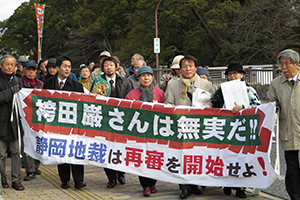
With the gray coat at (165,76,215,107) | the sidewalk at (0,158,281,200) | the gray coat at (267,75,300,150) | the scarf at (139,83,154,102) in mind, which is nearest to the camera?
the gray coat at (267,75,300,150)

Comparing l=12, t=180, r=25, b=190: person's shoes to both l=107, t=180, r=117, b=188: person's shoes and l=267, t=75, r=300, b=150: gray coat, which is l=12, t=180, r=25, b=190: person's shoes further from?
l=267, t=75, r=300, b=150: gray coat

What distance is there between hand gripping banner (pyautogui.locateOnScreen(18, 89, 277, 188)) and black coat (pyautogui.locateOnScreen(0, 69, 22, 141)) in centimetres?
22

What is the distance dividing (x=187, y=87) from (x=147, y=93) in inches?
24.2

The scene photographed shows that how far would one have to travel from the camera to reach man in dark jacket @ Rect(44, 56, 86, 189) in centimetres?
611

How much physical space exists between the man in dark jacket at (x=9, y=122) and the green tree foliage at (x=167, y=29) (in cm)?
2206

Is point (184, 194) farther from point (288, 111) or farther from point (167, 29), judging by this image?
point (167, 29)

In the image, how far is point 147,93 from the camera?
593cm

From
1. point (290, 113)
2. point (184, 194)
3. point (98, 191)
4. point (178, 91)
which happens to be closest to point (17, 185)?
point (98, 191)

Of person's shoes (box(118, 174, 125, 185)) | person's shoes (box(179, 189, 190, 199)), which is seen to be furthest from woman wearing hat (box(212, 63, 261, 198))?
person's shoes (box(118, 174, 125, 185))

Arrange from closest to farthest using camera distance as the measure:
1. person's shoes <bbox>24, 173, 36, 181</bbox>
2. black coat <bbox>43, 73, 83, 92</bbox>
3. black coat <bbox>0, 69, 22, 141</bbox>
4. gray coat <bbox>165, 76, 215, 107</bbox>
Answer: gray coat <bbox>165, 76, 215, 107</bbox>, black coat <bbox>0, 69, 22, 141</bbox>, black coat <bbox>43, 73, 83, 92</bbox>, person's shoes <bbox>24, 173, 36, 181</bbox>

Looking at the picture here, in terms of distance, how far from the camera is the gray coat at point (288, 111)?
4.87 meters

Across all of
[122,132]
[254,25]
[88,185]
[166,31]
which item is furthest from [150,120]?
[166,31]

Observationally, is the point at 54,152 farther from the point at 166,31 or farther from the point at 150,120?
the point at 166,31

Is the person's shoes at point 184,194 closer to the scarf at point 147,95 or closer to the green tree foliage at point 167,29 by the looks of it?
the scarf at point 147,95
